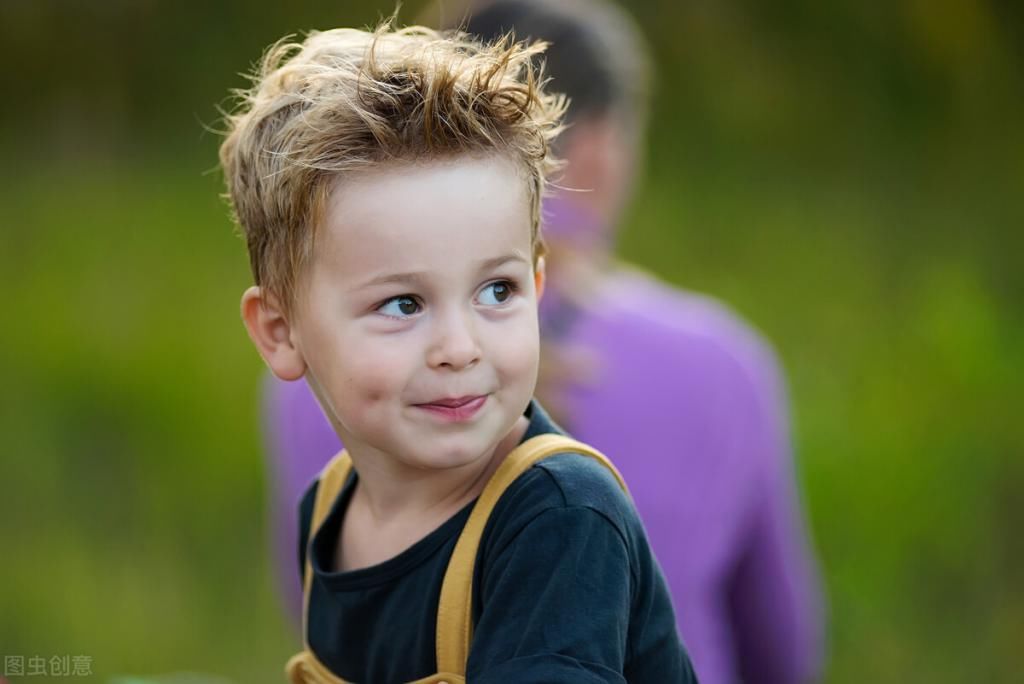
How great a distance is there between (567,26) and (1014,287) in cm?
284

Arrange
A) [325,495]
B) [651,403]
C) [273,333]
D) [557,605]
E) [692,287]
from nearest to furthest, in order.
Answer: [557,605] → [273,333] → [325,495] → [651,403] → [692,287]

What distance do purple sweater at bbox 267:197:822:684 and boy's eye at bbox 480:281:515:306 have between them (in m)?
1.03

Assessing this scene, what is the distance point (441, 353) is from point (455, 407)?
0.21 feet

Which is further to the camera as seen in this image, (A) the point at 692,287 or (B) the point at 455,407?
(A) the point at 692,287

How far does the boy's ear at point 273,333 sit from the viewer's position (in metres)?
1.39

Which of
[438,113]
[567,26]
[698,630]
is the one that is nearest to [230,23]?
[567,26]

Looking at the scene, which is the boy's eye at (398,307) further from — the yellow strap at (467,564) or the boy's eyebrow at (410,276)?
the yellow strap at (467,564)

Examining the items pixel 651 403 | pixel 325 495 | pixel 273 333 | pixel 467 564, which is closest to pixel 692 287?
pixel 651 403

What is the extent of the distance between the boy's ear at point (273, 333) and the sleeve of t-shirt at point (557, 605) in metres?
0.31

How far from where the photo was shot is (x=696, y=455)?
7.86 ft

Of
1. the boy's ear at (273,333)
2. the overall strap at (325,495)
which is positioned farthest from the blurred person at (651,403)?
the boy's ear at (273,333)

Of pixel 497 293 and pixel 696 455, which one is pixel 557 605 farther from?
pixel 696 455

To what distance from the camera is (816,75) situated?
199 inches

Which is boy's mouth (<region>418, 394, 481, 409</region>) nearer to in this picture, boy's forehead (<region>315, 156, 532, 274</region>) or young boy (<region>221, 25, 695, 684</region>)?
young boy (<region>221, 25, 695, 684</region>)
